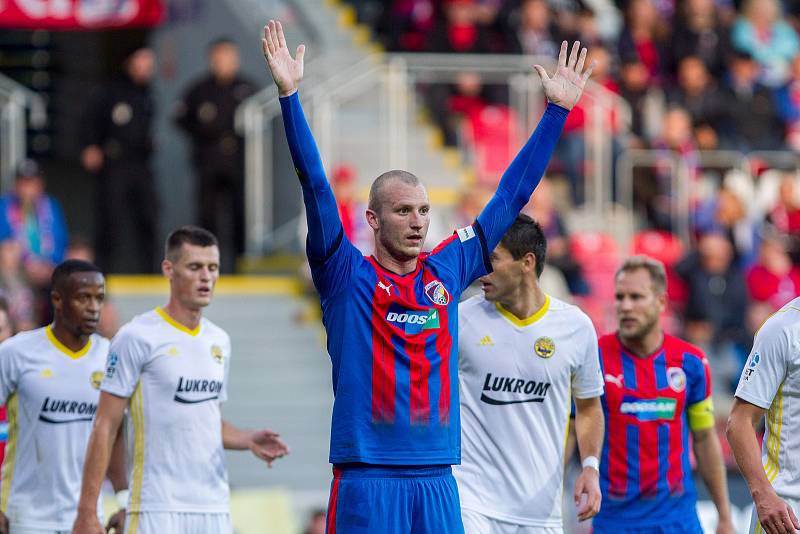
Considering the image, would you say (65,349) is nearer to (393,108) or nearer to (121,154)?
(121,154)

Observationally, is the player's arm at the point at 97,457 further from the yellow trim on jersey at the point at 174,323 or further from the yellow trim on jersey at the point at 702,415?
the yellow trim on jersey at the point at 702,415

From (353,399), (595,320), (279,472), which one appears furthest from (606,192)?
(353,399)

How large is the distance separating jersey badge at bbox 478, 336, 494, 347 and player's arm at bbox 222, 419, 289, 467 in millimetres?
1262

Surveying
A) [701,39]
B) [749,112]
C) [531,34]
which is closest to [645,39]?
[701,39]

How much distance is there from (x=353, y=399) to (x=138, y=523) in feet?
7.13

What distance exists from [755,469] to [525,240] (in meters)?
1.93

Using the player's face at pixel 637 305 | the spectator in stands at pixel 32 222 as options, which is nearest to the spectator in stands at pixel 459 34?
the spectator in stands at pixel 32 222

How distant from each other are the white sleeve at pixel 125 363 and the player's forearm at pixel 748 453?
3.21 meters

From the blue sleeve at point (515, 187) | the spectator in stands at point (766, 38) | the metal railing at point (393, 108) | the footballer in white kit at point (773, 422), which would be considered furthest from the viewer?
the spectator in stands at point (766, 38)

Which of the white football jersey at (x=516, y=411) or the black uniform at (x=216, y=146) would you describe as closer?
the white football jersey at (x=516, y=411)

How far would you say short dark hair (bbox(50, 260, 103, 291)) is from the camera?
341 inches

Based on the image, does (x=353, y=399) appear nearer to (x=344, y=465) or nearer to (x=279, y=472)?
(x=344, y=465)

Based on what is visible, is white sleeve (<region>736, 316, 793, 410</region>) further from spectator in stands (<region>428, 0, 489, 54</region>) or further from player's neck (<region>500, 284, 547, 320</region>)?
spectator in stands (<region>428, 0, 489, 54</region>)

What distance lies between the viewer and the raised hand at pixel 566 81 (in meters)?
7.11
